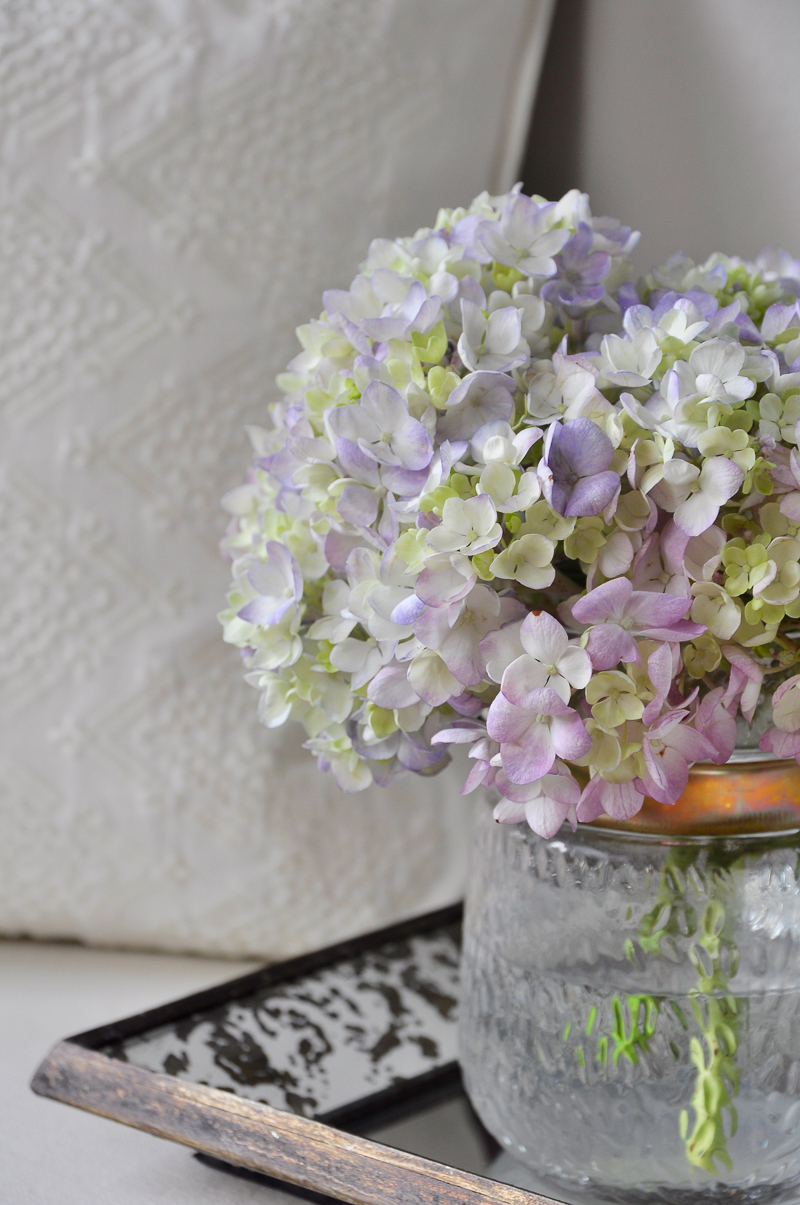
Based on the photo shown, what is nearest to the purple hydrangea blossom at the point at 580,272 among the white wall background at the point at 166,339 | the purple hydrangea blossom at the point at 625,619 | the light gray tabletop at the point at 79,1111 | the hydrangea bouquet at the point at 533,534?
the hydrangea bouquet at the point at 533,534

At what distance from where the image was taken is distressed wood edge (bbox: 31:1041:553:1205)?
1.21 ft

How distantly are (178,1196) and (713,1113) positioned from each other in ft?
0.71

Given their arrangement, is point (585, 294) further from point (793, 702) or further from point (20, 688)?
point (20, 688)

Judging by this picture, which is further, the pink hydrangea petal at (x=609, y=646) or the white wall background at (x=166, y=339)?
the white wall background at (x=166, y=339)

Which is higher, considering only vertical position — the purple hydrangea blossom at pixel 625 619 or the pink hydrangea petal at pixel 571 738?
A: the purple hydrangea blossom at pixel 625 619

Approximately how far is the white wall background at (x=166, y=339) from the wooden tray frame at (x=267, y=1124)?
0.14 m

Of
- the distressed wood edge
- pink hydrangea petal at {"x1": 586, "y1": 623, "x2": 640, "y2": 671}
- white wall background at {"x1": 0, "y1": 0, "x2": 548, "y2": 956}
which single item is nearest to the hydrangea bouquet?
pink hydrangea petal at {"x1": 586, "y1": 623, "x2": 640, "y2": 671}

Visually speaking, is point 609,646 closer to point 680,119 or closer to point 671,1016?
point 671,1016

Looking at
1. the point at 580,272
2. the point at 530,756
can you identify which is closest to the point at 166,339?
the point at 580,272

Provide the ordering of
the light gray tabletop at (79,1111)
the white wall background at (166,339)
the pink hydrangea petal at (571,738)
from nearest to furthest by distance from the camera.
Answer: the pink hydrangea petal at (571,738) < the light gray tabletop at (79,1111) < the white wall background at (166,339)

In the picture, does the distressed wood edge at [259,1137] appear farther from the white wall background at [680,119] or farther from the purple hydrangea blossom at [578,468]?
the white wall background at [680,119]

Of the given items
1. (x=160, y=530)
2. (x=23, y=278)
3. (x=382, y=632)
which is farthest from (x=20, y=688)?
(x=382, y=632)

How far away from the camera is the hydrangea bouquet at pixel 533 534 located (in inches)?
12.6

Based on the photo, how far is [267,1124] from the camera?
414 millimetres
